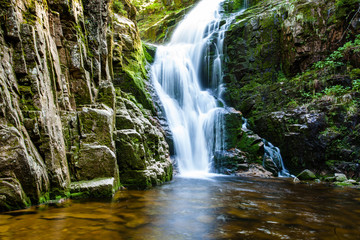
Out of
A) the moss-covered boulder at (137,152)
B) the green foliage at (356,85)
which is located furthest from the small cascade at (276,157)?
the moss-covered boulder at (137,152)

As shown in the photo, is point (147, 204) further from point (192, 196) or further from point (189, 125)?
point (189, 125)

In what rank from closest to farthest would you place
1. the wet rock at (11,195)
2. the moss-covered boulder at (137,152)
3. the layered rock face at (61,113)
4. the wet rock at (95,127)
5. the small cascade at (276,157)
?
the wet rock at (11,195) → the layered rock face at (61,113) → the wet rock at (95,127) → the moss-covered boulder at (137,152) → the small cascade at (276,157)

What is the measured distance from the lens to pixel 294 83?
46.4 feet

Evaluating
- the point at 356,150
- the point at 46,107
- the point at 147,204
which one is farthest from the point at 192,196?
the point at 356,150

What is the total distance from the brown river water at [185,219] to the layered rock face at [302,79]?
672 centimetres

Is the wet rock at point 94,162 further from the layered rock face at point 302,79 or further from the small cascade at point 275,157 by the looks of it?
the layered rock face at point 302,79

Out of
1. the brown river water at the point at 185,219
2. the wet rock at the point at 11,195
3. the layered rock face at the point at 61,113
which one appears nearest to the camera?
the brown river water at the point at 185,219

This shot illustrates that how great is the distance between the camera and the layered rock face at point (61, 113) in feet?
13.2

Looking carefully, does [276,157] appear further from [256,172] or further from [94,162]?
[94,162]

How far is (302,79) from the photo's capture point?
1405cm

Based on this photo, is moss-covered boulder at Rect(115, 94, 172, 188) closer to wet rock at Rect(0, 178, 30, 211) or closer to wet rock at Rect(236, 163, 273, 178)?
wet rock at Rect(0, 178, 30, 211)

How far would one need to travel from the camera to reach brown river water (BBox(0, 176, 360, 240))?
3.30 metres

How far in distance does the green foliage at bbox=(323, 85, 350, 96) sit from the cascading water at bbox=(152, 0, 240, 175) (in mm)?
5700

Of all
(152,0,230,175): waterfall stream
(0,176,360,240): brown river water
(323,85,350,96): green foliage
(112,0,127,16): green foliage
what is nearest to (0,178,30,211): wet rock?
(0,176,360,240): brown river water
